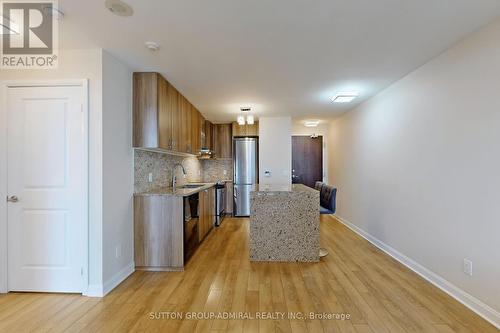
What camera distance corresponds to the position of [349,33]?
221cm

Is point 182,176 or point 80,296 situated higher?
point 182,176

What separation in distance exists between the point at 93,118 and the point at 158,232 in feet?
4.85

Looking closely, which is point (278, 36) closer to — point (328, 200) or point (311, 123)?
point (328, 200)

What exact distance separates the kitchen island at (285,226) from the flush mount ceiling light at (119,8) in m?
2.36

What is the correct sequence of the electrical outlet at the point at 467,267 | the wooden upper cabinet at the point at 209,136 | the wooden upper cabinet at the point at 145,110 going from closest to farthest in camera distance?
1. the electrical outlet at the point at 467,267
2. the wooden upper cabinet at the point at 145,110
3. the wooden upper cabinet at the point at 209,136

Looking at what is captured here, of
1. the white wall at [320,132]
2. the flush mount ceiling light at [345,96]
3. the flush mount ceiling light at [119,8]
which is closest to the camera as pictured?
the flush mount ceiling light at [119,8]

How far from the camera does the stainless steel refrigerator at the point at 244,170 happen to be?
20.2 ft

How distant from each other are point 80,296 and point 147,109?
2.10m

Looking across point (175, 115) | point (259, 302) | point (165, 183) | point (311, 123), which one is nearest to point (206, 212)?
point (165, 183)

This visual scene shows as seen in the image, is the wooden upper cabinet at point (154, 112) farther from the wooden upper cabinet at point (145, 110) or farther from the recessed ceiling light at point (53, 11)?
the recessed ceiling light at point (53, 11)

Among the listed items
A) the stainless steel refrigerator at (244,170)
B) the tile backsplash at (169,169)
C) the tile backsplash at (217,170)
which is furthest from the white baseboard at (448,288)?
the tile backsplash at (217,170)

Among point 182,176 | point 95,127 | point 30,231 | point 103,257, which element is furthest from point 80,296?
point 182,176

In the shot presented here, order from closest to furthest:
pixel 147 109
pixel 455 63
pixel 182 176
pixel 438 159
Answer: pixel 455 63 → pixel 438 159 → pixel 147 109 → pixel 182 176

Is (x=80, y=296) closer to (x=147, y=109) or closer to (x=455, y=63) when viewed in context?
(x=147, y=109)
